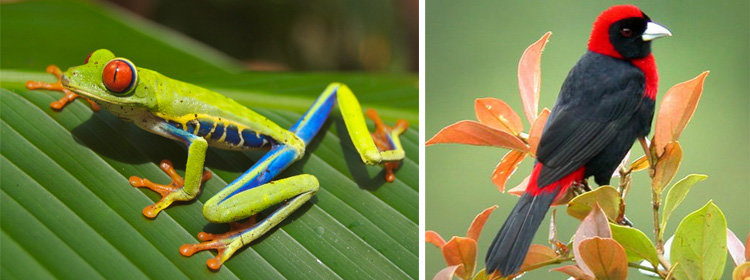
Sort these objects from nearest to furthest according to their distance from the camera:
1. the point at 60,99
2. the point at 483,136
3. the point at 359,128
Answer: the point at 483,136 → the point at 60,99 → the point at 359,128

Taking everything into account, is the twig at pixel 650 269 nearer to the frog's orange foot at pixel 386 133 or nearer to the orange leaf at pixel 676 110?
the orange leaf at pixel 676 110

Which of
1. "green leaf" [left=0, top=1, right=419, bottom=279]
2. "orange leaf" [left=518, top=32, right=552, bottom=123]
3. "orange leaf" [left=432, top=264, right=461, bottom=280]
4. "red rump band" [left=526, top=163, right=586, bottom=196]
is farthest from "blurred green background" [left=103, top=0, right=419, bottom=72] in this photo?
"orange leaf" [left=432, top=264, right=461, bottom=280]

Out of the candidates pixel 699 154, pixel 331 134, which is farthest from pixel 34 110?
pixel 699 154

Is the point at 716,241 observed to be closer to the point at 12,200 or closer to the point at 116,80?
the point at 116,80

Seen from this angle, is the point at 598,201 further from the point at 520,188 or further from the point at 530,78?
the point at 530,78

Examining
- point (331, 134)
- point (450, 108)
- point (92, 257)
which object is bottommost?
point (92, 257)

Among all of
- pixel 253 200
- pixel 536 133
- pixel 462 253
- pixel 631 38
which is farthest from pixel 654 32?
pixel 253 200
